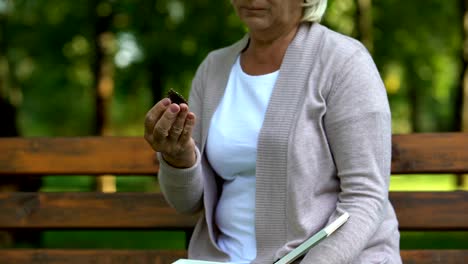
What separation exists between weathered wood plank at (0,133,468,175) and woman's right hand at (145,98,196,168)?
747 millimetres

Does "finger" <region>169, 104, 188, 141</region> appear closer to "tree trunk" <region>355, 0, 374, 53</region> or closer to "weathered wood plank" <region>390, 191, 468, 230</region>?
"weathered wood plank" <region>390, 191, 468, 230</region>

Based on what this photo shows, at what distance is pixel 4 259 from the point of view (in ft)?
11.2

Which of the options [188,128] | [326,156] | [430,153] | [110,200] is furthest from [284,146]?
[110,200]

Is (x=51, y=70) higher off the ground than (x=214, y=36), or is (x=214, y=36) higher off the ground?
(x=214, y=36)

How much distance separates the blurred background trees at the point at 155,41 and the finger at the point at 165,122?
636 cm

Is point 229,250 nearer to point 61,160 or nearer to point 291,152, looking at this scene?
point 291,152

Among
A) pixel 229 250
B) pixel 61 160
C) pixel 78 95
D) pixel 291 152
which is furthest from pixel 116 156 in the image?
pixel 78 95

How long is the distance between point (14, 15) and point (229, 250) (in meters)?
9.29

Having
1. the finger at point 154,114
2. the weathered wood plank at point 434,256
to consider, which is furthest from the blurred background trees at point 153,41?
the finger at point 154,114

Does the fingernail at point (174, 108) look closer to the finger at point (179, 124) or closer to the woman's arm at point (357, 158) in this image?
the finger at point (179, 124)

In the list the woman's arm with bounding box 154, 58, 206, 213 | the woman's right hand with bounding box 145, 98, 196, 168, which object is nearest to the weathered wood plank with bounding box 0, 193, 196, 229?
the woman's arm with bounding box 154, 58, 206, 213

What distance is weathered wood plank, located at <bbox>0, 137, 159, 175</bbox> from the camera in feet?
11.0

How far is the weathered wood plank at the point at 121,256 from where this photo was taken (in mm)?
3105

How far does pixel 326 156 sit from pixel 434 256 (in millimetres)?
866
